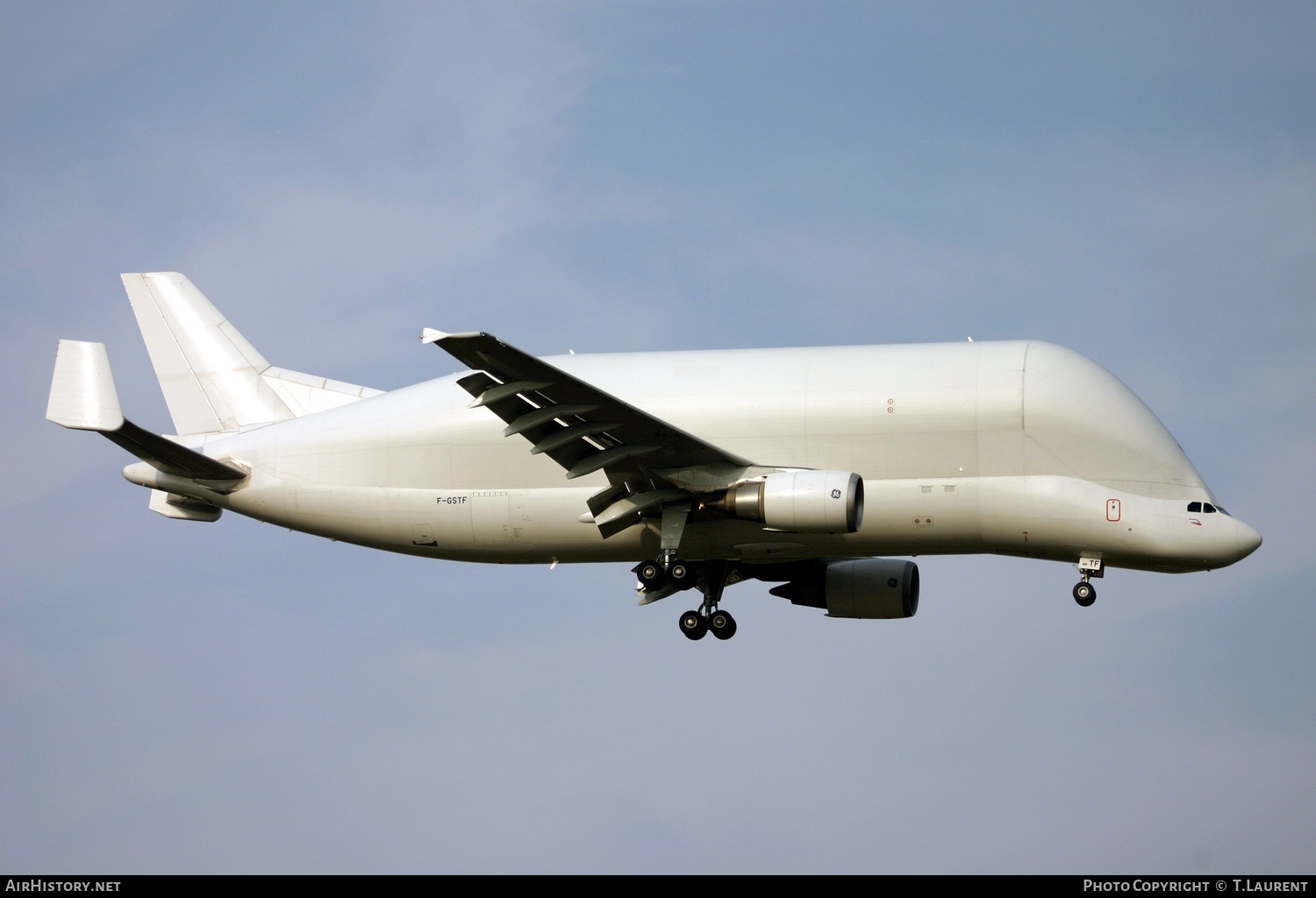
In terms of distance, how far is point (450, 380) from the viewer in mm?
53250

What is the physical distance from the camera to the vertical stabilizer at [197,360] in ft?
186

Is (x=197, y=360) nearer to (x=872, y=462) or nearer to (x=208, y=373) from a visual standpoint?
(x=208, y=373)

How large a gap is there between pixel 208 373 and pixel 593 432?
15649 millimetres

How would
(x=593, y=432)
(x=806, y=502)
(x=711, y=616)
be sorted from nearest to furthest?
(x=806, y=502) → (x=593, y=432) → (x=711, y=616)

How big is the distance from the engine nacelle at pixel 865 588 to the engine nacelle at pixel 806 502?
296 inches

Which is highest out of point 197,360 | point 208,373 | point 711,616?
point 197,360

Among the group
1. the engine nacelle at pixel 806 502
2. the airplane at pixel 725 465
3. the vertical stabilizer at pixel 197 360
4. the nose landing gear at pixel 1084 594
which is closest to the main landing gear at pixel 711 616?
the airplane at pixel 725 465

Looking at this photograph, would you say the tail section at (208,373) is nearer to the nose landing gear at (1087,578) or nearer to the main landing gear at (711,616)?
the main landing gear at (711,616)

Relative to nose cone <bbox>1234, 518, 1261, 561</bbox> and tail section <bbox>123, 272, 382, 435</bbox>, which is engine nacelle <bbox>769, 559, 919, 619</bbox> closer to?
nose cone <bbox>1234, 518, 1261, 561</bbox>

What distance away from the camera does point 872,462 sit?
48.3 metres

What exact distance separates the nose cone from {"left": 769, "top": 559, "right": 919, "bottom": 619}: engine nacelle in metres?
10.1

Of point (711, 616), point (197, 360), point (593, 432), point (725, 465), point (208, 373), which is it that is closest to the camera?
point (593, 432)

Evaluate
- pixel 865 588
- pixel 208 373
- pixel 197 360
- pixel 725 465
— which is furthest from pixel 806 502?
pixel 197 360
